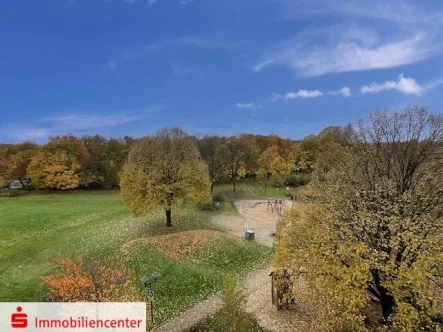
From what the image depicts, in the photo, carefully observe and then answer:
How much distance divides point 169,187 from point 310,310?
74.3 feet

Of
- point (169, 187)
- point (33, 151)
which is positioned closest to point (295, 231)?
point (169, 187)

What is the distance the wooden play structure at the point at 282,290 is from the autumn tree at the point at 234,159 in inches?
2090

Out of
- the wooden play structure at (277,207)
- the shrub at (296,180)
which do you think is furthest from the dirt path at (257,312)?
the shrub at (296,180)

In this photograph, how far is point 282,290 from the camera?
23578 mm

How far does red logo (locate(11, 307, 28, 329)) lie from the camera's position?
68.8 ft

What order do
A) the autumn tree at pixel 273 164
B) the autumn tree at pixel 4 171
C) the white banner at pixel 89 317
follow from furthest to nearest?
the autumn tree at pixel 273 164 < the autumn tree at pixel 4 171 < the white banner at pixel 89 317

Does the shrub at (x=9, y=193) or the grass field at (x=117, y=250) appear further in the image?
the shrub at (x=9, y=193)

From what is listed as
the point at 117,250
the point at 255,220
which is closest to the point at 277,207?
the point at 255,220

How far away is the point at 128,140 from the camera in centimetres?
10656

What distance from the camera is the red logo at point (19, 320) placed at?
2098cm

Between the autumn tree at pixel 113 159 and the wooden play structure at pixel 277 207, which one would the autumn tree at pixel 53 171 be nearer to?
the autumn tree at pixel 113 159

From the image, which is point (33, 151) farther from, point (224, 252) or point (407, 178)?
point (407, 178)

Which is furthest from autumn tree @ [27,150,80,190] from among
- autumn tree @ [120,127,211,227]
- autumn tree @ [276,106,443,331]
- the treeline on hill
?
autumn tree @ [276,106,443,331]

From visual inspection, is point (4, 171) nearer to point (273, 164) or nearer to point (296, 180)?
point (273, 164)
